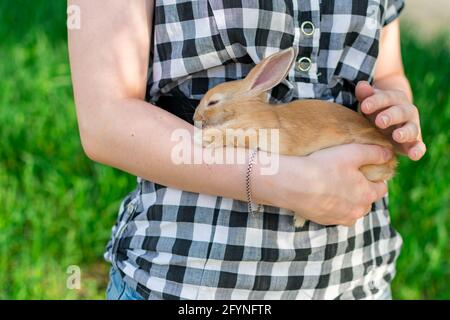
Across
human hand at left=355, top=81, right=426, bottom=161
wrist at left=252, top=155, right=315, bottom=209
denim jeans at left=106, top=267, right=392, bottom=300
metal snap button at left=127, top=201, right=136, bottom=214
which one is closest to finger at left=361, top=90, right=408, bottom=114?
human hand at left=355, top=81, right=426, bottom=161

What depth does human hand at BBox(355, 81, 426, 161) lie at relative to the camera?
1527 mm

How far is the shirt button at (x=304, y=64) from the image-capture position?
5.03ft

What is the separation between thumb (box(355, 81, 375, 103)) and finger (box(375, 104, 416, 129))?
0.06 metres

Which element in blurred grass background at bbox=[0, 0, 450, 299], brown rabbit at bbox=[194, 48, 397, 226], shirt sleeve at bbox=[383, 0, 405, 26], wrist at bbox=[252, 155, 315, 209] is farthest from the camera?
blurred grass background at bbox=[0, 0, 450, 299]

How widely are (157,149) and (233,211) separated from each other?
219 millimetres

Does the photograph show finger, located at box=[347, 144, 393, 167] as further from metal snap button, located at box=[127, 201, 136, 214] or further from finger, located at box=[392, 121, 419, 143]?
metal snap button, located at box=[127, 201, 136, 214]

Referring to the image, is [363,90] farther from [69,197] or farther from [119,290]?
[69,197]

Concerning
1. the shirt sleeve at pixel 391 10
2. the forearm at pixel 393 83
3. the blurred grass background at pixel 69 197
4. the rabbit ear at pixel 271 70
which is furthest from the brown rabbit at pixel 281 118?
the blurred grass background at pixel 69 197

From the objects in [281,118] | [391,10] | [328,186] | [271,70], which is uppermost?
[391,10]

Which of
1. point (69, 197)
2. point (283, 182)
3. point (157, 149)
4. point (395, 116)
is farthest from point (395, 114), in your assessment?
point (69, 197)

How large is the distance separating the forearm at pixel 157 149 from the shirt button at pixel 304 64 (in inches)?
10.1

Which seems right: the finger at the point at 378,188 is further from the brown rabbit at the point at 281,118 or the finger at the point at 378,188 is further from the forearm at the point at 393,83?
the forearm at the point at 393,83

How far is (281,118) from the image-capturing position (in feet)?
5.08
